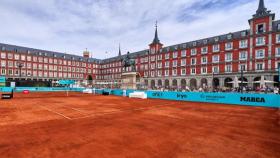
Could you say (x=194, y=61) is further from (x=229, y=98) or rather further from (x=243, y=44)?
(x=229, y=98)

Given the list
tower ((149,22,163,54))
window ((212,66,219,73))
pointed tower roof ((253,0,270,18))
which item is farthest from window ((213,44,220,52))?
tower ((149,22,163,54))

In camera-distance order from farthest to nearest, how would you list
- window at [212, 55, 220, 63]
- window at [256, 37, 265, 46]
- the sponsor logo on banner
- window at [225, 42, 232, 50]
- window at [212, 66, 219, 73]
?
window at [212, 55, 220, 63] → window at [212, 66, 219, 73] → window at [225, 42, 232, 50] → window at [256, 37, 265, 46] → the sponsor logo on banner

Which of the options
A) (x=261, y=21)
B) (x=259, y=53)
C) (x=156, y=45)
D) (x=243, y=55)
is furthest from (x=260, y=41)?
(x=156, y=45)

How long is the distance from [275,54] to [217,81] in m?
15.5

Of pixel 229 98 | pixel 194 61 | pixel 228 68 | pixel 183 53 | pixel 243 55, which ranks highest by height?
pixel 183 53

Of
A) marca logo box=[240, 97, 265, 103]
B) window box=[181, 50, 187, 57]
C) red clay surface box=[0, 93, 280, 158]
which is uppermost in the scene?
window box=[181, 50, 187, 57]

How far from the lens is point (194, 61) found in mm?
53094

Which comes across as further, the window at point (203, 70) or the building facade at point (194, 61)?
the window at point (203, 70)

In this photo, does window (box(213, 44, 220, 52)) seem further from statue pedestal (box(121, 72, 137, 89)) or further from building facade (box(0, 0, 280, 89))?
statue pedestal (box(121, 72, 137, 89))

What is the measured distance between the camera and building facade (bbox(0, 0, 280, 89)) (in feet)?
130

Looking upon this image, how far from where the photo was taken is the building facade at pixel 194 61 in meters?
39.5

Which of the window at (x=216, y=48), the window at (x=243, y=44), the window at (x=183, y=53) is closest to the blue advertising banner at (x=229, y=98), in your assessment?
the window at (x=243, y=44)

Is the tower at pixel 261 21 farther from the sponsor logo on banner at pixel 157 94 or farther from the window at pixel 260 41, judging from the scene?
the sponsor logo on banner at pixel 157 94

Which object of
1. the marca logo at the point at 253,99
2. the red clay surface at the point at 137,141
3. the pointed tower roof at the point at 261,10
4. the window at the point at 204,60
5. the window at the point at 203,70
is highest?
the pointed tower roof at the point at 261,10
